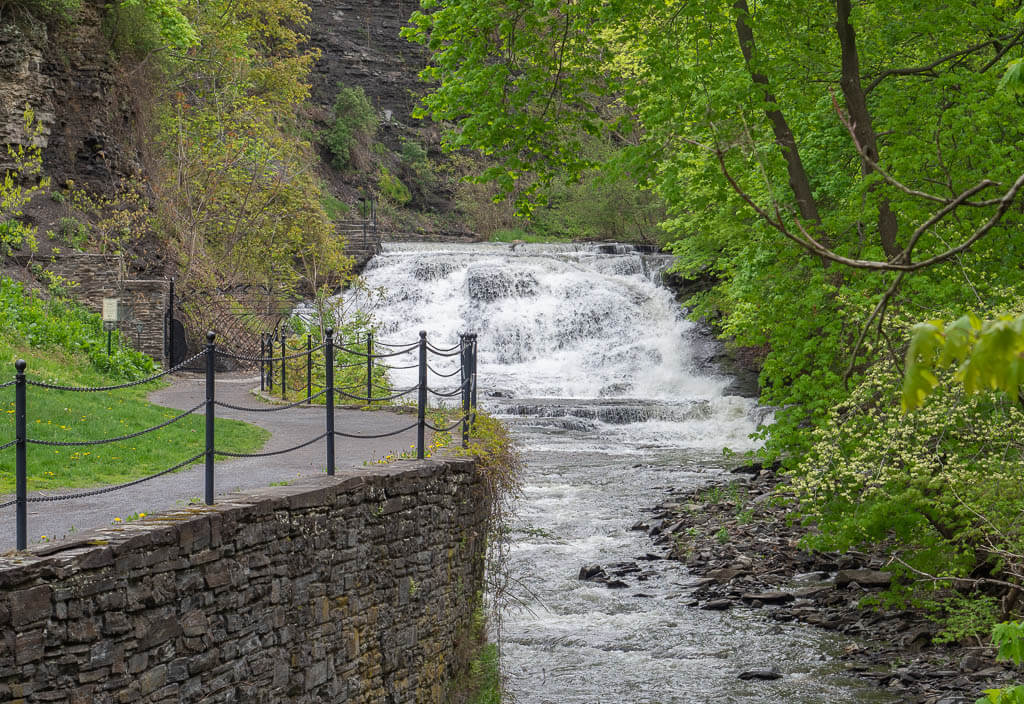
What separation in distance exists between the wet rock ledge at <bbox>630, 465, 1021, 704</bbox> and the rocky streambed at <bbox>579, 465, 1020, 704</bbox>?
1cm

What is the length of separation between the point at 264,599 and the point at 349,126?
40456mm

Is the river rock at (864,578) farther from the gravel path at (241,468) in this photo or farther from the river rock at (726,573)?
the gravel path at (241,468)

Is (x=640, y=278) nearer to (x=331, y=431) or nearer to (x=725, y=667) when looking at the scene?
(x=725, y=667)

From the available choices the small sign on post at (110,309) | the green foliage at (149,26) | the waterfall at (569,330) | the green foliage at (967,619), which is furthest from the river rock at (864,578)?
the green foliage at (149,26)

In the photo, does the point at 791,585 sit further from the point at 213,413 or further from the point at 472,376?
the point at 213,413

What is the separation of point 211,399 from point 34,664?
Answer: 78.7 inches

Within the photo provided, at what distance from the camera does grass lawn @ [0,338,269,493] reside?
26.8 ft

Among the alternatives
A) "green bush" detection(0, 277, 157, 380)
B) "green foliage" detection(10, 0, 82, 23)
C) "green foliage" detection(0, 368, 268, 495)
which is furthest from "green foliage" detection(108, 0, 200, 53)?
"green foliage" detection(0, 368, 268, 495)

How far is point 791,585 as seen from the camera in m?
11.6

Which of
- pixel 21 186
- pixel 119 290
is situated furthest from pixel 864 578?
pixel 21 186

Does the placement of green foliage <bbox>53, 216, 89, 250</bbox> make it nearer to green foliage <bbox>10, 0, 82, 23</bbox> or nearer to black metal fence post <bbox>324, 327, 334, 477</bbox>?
green foliage <bbox>10, 0, 82, 23</bbox>

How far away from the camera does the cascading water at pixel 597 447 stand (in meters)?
9.39

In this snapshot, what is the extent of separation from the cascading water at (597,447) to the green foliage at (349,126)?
10008 mm

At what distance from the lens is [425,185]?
46000 mm
